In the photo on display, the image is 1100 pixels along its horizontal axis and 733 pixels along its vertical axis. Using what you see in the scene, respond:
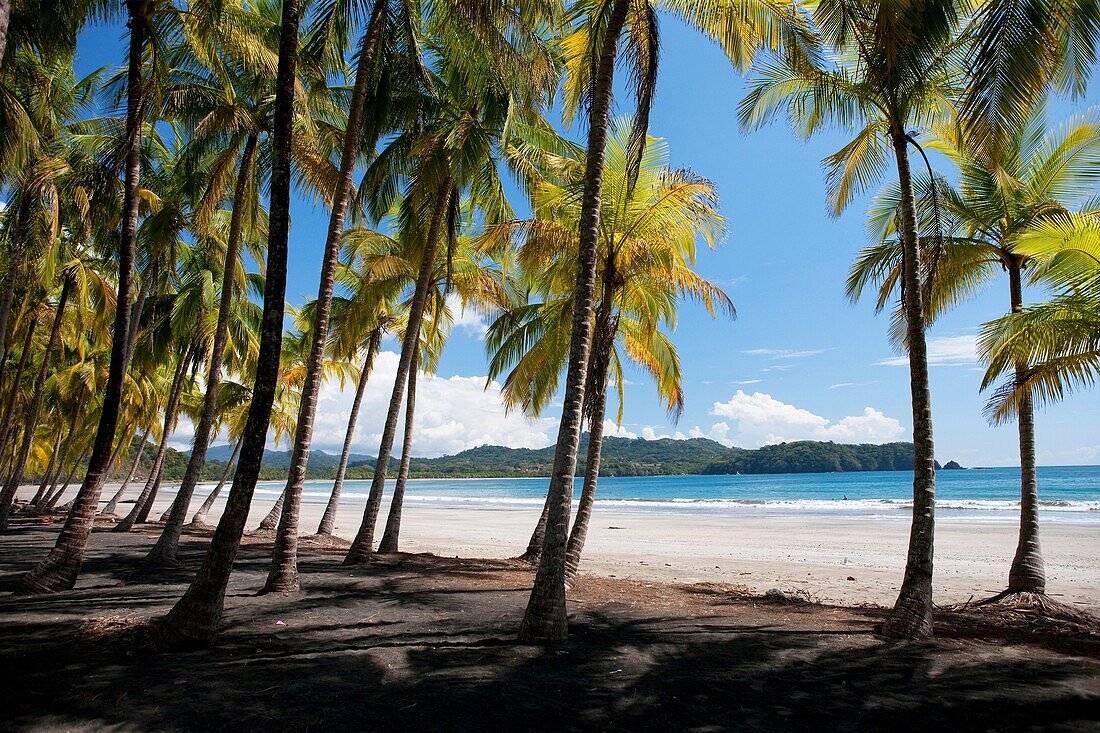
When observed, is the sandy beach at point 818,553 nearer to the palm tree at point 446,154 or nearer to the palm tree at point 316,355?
the palm tree at point 446,154

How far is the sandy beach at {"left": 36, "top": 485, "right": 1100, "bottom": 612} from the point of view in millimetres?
10820

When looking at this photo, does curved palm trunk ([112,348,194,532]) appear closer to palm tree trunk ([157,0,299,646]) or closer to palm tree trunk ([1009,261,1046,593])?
palm tree trunk ([157,0,299,646])

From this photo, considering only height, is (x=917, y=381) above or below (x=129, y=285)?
below

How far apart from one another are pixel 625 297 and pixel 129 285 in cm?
755

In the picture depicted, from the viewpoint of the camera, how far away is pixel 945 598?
9516 millimetres

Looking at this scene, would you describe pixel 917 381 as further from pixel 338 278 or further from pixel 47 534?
pixel 47 534

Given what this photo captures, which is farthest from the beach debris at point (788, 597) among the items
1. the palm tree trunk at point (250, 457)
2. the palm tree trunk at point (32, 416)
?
the palm tree trunk at point (32, 416)

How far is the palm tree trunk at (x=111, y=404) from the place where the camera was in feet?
23.4

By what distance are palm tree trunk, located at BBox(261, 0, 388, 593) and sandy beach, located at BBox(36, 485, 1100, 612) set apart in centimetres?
574

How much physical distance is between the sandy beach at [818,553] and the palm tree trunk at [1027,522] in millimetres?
1290

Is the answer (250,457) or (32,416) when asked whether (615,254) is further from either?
(32,416)

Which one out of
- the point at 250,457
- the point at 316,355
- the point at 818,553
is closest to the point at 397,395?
the point at 316,355

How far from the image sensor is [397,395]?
35.4 feet

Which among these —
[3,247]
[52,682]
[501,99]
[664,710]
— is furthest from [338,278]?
[664,710]
